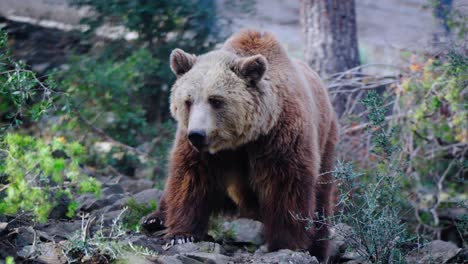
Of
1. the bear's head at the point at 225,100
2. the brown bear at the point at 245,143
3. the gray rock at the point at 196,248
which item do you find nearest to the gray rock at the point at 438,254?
the brown bear at the point at 245,143

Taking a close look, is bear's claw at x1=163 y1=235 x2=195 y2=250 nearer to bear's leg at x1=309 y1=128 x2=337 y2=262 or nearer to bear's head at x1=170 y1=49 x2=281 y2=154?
bear's head at x1=170 y1=49 x2=281 y2=154

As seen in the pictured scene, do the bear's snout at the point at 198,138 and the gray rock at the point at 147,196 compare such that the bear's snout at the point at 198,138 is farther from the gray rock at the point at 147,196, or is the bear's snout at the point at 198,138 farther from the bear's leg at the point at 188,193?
the gray rock at the point at 147,196

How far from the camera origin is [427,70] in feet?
24.7

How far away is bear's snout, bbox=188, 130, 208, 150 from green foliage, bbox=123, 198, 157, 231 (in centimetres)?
163

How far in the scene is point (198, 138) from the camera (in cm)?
512

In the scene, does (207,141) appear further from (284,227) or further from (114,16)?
(114,16)

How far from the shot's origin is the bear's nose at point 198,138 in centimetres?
509

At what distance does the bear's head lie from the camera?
529 cm

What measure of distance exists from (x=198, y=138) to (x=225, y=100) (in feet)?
1.38

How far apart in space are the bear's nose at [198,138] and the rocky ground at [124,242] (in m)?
0.81

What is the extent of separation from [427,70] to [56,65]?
5.25 meters

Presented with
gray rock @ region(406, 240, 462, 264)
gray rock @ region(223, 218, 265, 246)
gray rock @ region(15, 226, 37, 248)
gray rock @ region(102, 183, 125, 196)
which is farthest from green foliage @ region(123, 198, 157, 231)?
gray rock @ region(406, 240, 462, 264)

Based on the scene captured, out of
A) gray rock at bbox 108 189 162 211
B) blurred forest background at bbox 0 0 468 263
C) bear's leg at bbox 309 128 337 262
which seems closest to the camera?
bear's leg at bbox 309 128 337 262

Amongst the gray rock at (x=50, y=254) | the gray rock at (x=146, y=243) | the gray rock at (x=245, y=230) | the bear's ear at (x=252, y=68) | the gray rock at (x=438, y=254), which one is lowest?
the gray rock at (x=438, y=254)
